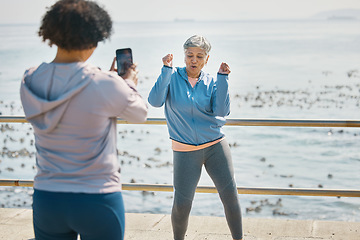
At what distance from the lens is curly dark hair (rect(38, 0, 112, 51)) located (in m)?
2.12

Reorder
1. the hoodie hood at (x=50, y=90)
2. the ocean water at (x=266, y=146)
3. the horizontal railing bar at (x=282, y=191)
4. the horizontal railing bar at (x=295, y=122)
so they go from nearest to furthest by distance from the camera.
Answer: the hoodie hood at (x=50, y=90) → the horizontal railing bar at (x=295, y=122) → the horizontal railing bar at (x=282, y=191) → the ocean water at (x=266, y=146)

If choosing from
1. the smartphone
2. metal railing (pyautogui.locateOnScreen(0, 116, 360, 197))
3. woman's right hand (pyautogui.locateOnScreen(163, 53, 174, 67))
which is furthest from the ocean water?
the smartphone

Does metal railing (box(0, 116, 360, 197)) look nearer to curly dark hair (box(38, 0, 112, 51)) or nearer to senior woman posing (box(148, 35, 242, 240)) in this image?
senior woman posing (box(148, 35, 242, 240))

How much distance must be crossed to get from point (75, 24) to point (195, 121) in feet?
4.50

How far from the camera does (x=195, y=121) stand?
11.1ft

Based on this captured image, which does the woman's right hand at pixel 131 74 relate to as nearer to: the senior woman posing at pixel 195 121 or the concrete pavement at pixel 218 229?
the senior woman posing at pixel 195 121

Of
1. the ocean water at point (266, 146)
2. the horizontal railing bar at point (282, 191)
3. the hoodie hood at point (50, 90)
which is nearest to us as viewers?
the hoodie hood at point (50, 90)

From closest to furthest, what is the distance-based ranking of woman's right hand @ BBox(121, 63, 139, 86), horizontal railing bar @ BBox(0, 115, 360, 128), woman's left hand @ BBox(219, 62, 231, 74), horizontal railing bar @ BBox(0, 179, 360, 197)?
1. woman's right hand @ BBox(121, 63, 139, 86)
2. woman's left hand @ BBox(219, 62, 231, 74)
3. horizontal railing bar @ BBox(0, 115, 360, 128)
4. horizontal railing bar @ BBox(0, 179, 360, 197)

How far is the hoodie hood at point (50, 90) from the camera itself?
2090 millimetres

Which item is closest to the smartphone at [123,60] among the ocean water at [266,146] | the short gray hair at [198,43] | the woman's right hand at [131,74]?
the woman's right hand at [131,74]

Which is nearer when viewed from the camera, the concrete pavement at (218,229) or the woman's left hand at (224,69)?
the woman's left hand at (224,69)

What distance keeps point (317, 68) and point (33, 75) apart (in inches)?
1066

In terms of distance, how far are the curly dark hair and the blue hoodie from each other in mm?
1194

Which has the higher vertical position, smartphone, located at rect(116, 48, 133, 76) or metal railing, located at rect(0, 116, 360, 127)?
smartphone, located at rect(116, 48, 133, 76)
